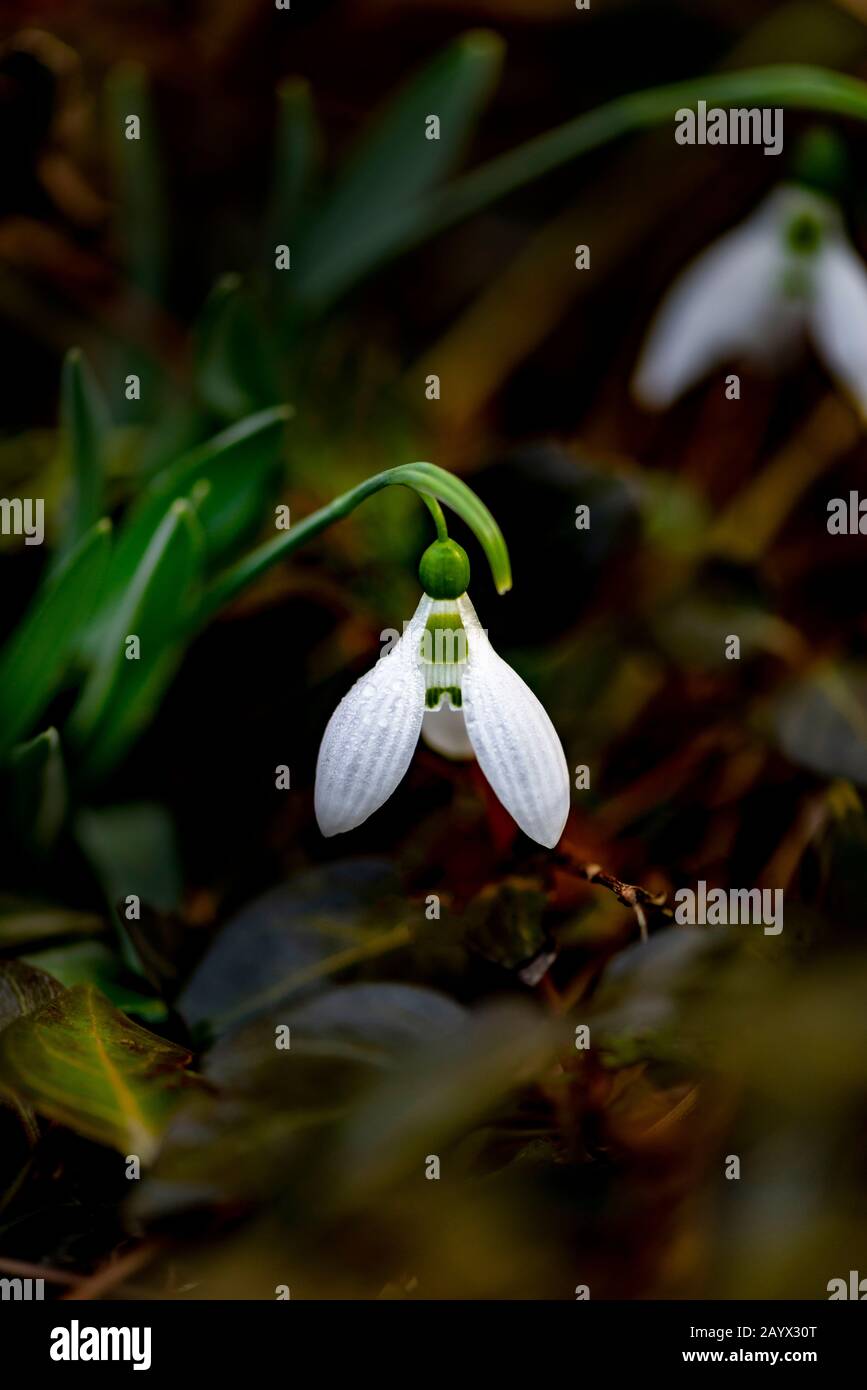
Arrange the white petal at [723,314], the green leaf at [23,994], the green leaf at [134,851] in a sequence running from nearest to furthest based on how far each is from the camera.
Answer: the green leaf at [23,994] → the green leaf at [134,851] → the white petal at [723,314]

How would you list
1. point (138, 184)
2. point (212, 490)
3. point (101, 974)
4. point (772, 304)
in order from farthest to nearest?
point (138, 184)
point (772, 304)
point (212, 490)
point (101, 974)

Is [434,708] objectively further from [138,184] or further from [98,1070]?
[138,184]

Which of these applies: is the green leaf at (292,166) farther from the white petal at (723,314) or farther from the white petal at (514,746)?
the white petal at (514,746)

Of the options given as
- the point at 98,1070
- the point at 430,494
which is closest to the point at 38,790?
the point at 98,1070

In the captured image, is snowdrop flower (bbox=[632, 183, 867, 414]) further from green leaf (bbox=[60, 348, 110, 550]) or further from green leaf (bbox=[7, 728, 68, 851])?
green leaf (bbox=[7, 728, 68, 851])

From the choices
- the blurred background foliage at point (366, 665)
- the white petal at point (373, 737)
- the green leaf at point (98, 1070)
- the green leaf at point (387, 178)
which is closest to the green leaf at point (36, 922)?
the blurred background foliage at point (366, 665)
